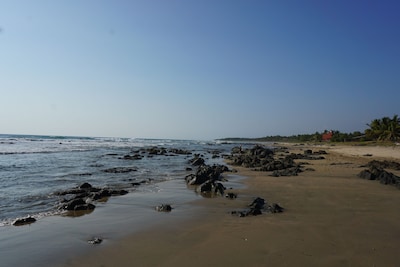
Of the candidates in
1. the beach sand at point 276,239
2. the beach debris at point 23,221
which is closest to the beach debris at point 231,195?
the beach sand at point 276,239

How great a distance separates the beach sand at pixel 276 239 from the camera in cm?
558

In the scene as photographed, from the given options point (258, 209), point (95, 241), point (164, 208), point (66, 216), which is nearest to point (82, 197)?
point (66, 216)

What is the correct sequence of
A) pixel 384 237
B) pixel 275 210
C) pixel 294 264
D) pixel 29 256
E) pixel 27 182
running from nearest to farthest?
pixel 294 264 < pixel 29 256 < pixel 384 237 < pixel 275 210 < pixel 27 182

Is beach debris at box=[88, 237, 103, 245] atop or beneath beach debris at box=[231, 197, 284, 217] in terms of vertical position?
beneath

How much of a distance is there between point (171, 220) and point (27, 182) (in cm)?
1066

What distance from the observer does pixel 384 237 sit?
6.85m

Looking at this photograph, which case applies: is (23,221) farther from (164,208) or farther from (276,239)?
(276,239)

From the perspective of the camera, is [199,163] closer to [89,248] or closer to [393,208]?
Answer: [393,208]

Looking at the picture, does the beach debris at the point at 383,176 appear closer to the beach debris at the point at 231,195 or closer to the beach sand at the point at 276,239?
the beach sand at the point at 276,239

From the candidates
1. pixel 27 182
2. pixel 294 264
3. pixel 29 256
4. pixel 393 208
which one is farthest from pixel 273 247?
pixel 27 182

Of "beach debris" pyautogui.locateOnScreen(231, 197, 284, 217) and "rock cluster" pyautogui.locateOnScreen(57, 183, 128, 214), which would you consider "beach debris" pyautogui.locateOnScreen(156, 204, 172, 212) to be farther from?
"rock cluster" pyautogui.locateOnScreen(57, 183, 128, 214)

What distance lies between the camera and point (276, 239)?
6723 millimetres

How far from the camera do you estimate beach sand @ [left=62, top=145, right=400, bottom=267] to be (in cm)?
558

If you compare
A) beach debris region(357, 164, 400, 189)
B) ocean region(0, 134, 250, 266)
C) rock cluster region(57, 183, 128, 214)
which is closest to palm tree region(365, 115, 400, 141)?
beach debris region(357, 164, 400, 189)
